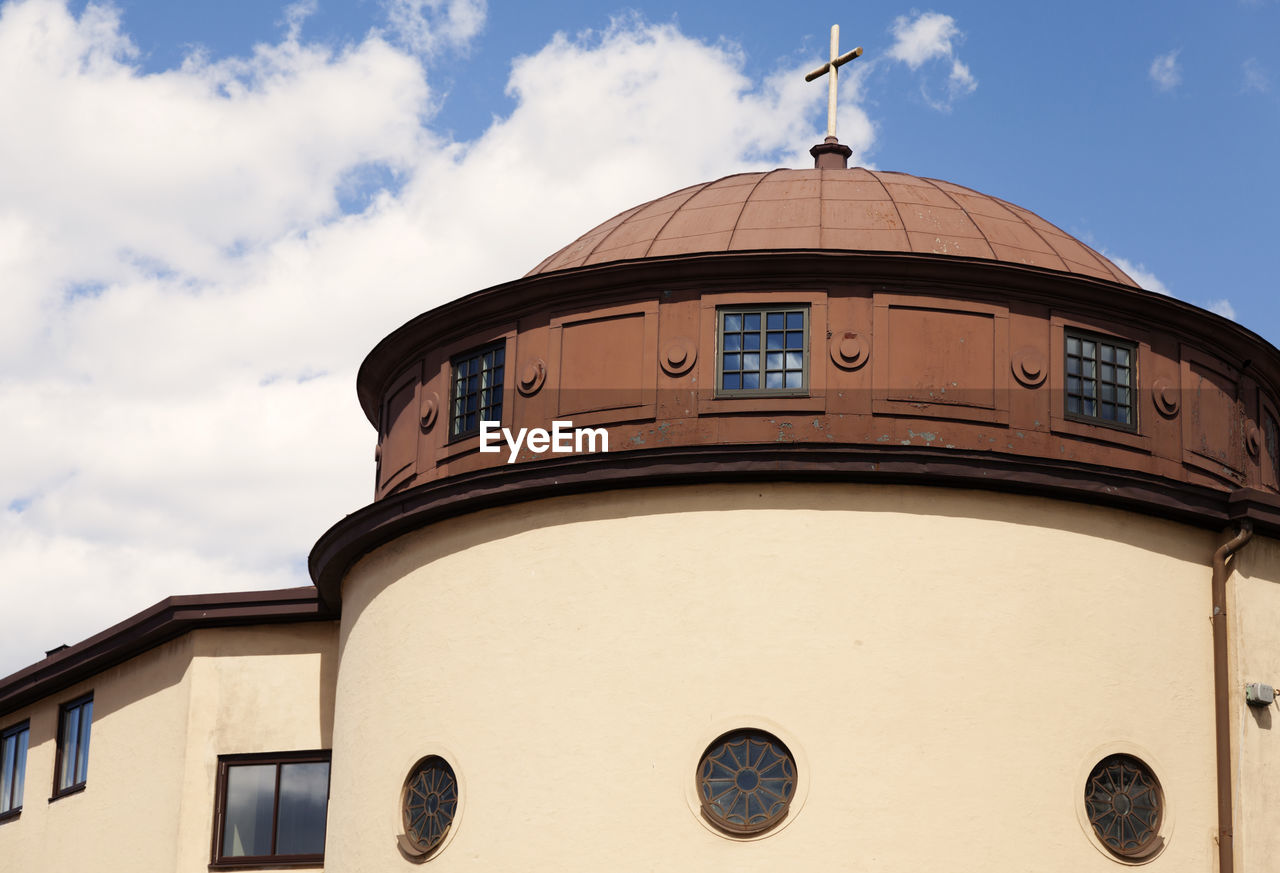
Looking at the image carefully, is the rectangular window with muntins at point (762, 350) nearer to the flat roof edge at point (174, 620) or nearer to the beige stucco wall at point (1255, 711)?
the beige stucco wall at point (1255, 711)

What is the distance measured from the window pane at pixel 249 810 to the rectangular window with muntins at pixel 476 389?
17.4ft

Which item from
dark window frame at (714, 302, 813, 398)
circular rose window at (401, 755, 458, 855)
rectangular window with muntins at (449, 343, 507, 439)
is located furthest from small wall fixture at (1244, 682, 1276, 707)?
rectangular window with muntins at (449, 343, 507, 439)

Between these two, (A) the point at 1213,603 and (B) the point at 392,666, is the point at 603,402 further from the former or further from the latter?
(A) the point at 1213,603

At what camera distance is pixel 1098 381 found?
20.2 meters

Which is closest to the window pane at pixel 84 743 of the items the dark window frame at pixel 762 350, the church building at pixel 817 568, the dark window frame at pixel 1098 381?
the church building at pixel 817 568

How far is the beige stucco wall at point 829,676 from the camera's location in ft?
58.5

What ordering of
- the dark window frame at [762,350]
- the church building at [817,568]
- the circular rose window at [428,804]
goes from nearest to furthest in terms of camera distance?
the church building at [817,568] → the circular rose window at [428,804] → the dark window frame at [762,350]

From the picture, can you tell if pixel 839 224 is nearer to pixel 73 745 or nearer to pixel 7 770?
pixel 73 745

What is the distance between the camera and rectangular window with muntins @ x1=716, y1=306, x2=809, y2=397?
777 inches

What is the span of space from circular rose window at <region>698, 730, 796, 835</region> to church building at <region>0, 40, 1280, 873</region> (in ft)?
0.10

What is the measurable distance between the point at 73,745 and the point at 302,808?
5314mm

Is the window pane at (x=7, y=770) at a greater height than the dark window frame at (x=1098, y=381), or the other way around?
the dark window frame at (x=1098, y=381)

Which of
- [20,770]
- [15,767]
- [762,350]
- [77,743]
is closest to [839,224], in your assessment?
[762,350]

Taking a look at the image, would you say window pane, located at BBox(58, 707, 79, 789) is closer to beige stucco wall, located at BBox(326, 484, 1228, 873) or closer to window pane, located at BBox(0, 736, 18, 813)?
window pane, located at BBox(0, 736, 18, 813)
